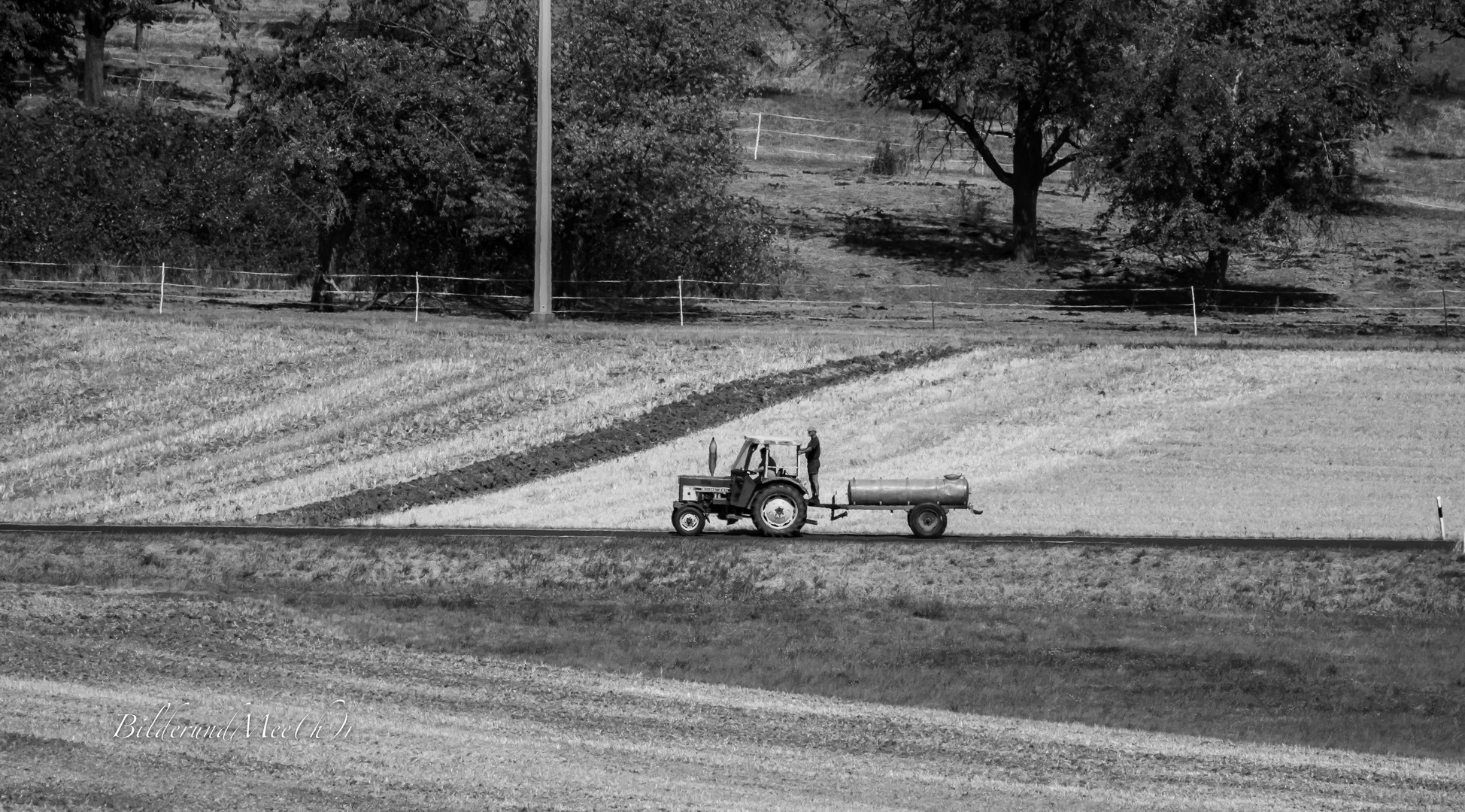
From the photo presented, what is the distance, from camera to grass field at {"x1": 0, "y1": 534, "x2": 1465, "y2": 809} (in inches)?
558

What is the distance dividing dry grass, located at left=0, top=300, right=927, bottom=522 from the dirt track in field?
12.8 m

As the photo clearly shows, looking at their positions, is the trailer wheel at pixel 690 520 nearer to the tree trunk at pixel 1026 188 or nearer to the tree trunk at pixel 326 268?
the tree trunk at pixel 326 268

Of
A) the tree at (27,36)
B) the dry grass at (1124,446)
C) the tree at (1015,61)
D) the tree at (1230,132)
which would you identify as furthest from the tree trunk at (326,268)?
the tree at (1230,132)

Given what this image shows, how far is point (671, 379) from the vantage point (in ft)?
131

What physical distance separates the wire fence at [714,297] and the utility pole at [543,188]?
3.02 meters

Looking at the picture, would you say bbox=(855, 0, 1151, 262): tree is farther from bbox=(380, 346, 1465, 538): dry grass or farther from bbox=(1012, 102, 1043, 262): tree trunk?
bbox=(380, 346, 1465, 538): dry grass

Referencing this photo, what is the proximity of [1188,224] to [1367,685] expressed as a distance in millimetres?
33903

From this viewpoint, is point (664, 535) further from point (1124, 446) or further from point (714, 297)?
point (714, 297)

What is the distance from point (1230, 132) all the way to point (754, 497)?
2938 centimetres

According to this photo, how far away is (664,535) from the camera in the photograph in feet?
87.7

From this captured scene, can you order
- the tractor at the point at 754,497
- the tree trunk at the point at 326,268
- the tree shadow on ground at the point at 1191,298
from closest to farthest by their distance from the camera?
1. the tractor at the point at 754,497
2. the tree trunk at the point at 326,268
3. the tree shadow on ground at the point at 1191,298

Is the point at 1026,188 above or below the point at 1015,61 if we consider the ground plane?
below

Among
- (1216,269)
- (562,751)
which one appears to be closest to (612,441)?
(562,751)

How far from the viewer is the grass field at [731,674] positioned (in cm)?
1417
